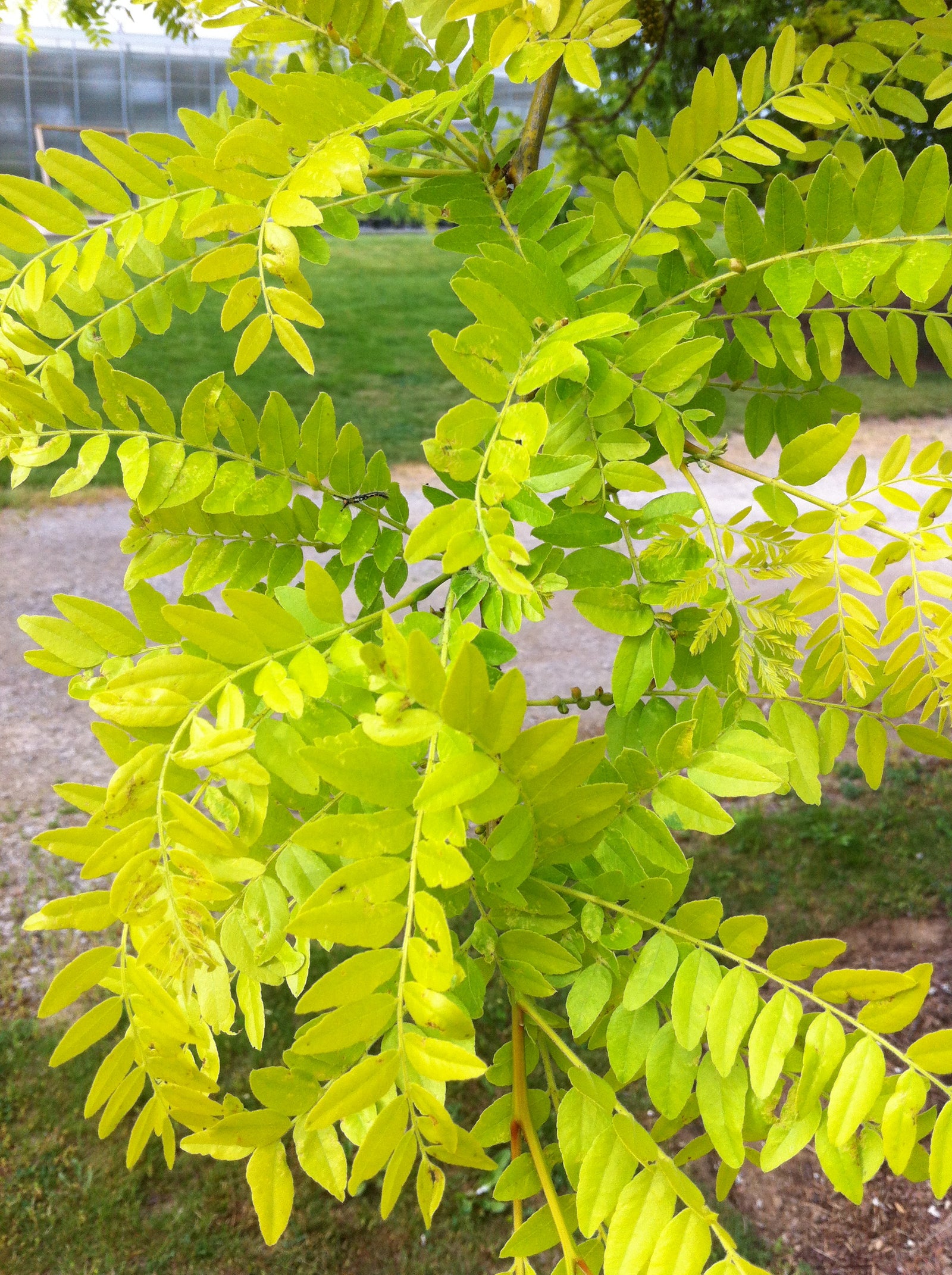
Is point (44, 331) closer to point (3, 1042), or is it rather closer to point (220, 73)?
point (3, 1042)

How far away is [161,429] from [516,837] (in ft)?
1.24

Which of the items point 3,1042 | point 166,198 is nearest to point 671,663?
point 166,198

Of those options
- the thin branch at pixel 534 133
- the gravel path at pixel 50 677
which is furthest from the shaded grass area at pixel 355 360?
Answer: the thin branch at pixel 534 133

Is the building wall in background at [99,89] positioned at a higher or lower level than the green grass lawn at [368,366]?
higher

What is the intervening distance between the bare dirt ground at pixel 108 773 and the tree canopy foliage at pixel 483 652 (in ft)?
4.82

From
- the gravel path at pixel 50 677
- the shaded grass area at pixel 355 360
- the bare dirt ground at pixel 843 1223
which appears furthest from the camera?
the shaded grass area at pixel 355 360

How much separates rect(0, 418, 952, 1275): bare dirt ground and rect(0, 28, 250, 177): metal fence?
18.4 feet

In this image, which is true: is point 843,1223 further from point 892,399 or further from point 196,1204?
point 892,399

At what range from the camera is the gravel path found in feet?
9.35

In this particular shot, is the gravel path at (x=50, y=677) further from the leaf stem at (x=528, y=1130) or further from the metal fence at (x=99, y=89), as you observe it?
the metal fence at (x=99, y=89)

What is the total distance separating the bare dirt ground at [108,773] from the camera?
5.82 ft

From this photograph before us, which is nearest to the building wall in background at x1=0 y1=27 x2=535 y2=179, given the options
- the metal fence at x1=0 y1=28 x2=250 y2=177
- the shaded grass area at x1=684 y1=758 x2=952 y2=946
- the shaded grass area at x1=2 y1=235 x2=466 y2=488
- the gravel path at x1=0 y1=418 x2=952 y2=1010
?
the metal fence at x1=0 y1=28 x2=250 y2=177

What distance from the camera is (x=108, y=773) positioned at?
3.60m

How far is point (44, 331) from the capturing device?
702mm
